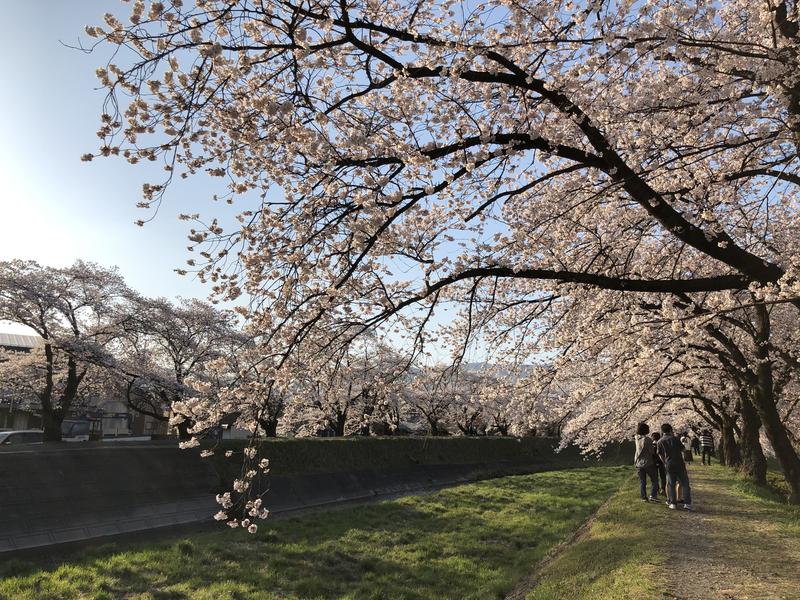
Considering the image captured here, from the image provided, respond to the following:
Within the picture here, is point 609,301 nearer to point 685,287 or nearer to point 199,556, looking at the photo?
point 685,287

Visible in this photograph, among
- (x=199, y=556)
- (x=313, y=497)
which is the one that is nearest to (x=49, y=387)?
(x=313, y=497)

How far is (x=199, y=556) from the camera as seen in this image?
10.3 meters

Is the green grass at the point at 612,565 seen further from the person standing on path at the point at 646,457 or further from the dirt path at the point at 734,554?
the person standing on path at the point at 646,457

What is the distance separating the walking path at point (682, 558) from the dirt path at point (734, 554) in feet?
0.03

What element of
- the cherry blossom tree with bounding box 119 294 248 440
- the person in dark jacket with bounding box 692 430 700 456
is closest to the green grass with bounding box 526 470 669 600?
the cherry blossom tree with bounding box 119 294 248 440

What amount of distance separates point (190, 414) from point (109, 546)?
24.8 ft

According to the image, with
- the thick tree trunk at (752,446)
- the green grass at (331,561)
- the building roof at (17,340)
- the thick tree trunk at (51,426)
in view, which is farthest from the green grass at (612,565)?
the building roof at (17,340)

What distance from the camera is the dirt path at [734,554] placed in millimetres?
5938

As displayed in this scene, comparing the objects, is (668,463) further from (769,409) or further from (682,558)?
(682,558)

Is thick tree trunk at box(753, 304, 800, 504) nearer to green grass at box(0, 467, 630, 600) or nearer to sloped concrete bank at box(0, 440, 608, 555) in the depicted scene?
green grass at box(0, 467, 630, 600)

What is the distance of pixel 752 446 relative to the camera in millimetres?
16672

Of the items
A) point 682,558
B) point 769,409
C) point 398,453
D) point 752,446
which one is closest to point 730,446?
point 752,446

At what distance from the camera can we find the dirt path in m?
5.94

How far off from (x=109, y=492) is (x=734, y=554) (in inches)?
550
